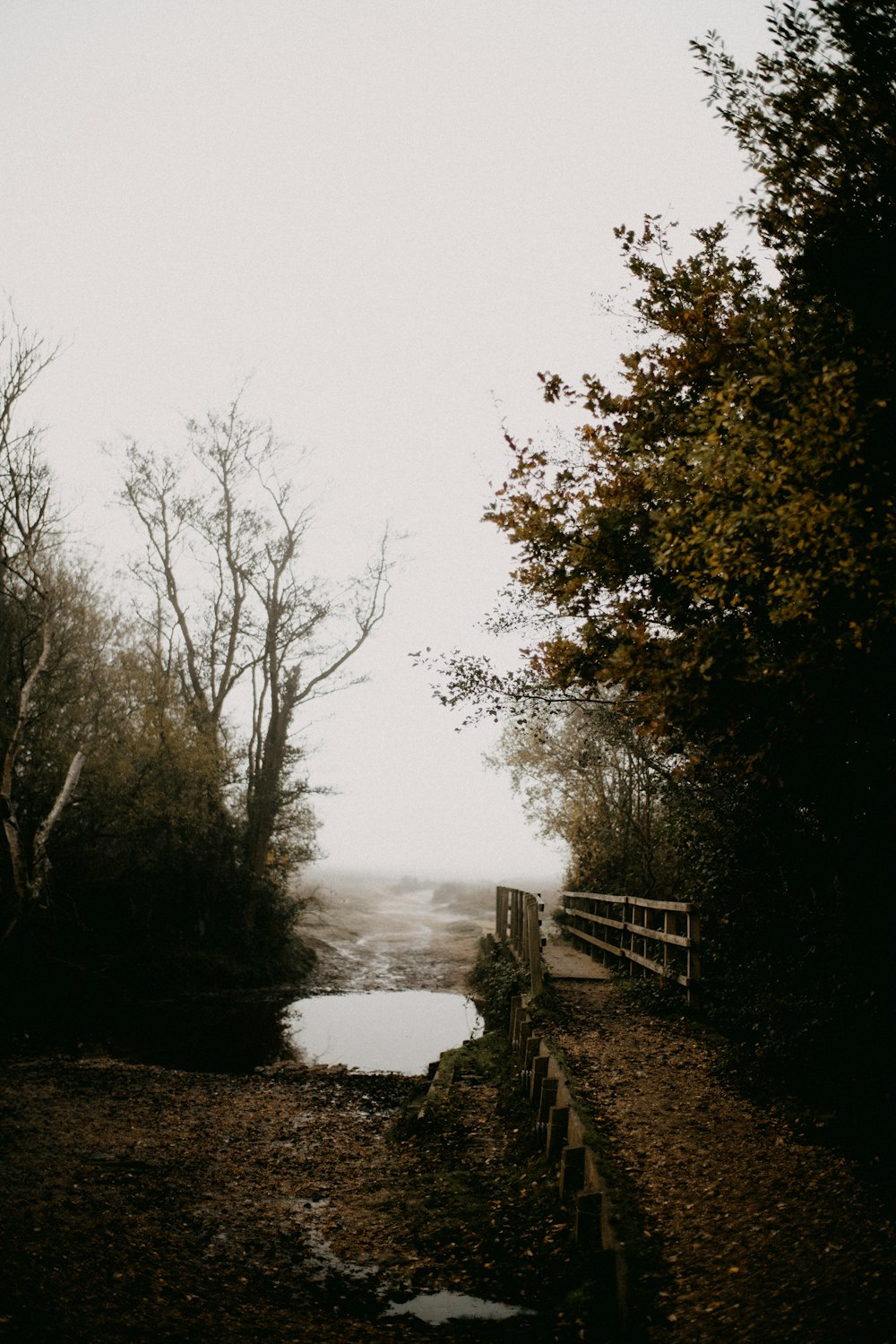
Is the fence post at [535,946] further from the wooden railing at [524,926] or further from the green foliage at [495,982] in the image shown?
the green foliage at [495,982]

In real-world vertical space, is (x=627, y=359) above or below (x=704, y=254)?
below

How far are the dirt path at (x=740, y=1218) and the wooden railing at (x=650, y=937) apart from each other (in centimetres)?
219

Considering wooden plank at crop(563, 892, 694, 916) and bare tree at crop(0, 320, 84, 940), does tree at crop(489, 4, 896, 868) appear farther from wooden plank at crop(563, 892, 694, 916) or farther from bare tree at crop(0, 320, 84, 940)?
bare tree at crop(0, 320, 84, 940)

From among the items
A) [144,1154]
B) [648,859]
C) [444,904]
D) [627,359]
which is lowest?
[444,904]

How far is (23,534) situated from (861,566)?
51.5 ft

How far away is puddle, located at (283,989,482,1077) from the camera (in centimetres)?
1240

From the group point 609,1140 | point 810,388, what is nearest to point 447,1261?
point 609,1140

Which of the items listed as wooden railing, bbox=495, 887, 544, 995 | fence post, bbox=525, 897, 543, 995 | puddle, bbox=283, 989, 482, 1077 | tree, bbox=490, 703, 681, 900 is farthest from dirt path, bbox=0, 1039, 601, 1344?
tree, bbox=490, 703, 681, 900

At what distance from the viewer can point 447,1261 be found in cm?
520

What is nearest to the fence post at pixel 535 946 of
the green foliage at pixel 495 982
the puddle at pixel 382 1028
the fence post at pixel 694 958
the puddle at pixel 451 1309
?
the green foliage at pixel 495 982

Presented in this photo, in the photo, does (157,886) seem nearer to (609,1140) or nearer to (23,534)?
(23,534)

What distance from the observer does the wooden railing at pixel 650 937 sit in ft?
32.4

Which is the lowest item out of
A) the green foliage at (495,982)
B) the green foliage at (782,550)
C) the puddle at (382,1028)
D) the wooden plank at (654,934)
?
the puddle at (382,1028)

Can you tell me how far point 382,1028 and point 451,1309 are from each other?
1067 cm
